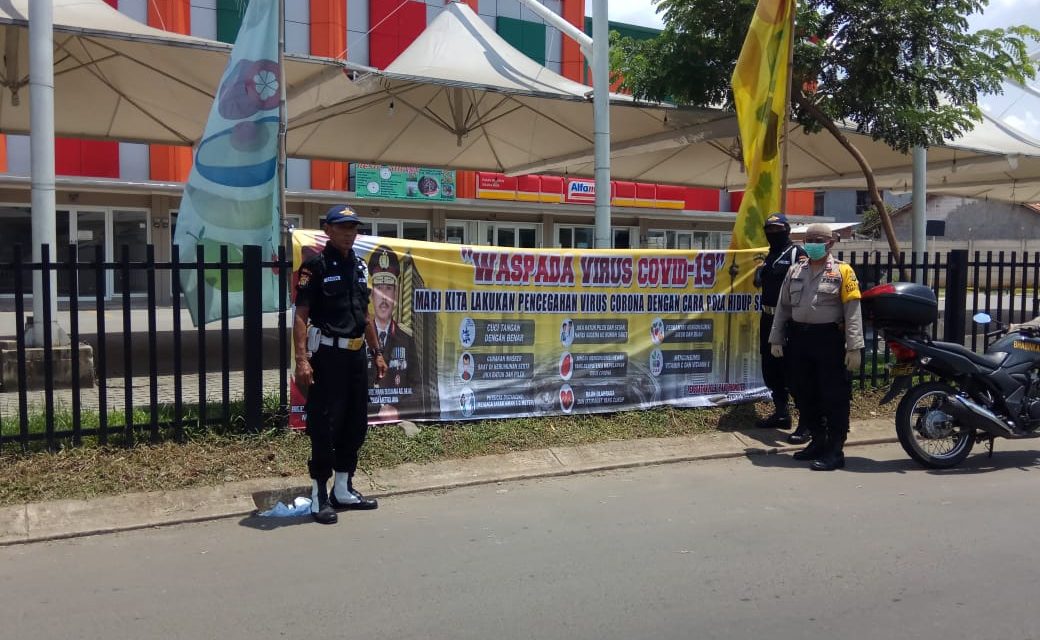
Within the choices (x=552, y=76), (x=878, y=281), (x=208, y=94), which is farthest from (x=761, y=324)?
(x=208, y=94)

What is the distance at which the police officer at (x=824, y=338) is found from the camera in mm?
6402

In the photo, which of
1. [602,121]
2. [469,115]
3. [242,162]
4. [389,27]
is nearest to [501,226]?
[389,27]

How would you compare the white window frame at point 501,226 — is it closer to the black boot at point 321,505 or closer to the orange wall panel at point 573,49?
the orange wall panel at point 573,49

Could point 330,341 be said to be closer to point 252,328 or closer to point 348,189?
point 252,328

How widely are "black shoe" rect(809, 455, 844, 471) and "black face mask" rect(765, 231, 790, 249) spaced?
5.99 ft

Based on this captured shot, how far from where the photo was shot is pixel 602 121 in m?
10.2

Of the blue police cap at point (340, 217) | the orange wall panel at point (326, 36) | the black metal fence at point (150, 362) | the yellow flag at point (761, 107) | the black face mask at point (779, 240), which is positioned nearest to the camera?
the blue police cap at point (340, 217)

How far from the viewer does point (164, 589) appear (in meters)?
4.13

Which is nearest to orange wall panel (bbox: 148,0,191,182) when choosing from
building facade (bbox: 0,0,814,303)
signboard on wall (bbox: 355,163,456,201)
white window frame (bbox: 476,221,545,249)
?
building facade (bbox: 0,0,814,303)

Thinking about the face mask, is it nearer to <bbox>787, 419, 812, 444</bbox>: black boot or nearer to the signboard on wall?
<bbox>787, 419, 812, 444</bbox>: black boot

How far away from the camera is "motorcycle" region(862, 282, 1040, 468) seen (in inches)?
250

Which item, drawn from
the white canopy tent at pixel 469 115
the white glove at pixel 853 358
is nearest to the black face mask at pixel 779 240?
the white glove at pixel 853 358

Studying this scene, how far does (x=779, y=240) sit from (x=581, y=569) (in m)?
3.88

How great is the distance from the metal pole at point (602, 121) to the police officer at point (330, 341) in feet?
17.4
